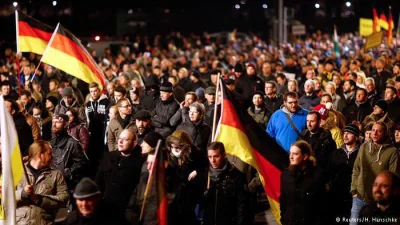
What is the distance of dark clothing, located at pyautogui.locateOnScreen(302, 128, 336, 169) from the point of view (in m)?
10.3

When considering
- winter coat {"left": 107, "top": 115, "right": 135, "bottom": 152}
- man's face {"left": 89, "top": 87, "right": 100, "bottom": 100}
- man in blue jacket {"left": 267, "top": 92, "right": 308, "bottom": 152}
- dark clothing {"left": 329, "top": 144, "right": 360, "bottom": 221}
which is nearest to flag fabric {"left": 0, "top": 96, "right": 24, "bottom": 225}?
dark clothing {"left": 329, "top": 144, "right": 360, "bottom": 221}

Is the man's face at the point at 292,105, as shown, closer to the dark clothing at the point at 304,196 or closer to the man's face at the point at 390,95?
the man's face at the point at 390,95

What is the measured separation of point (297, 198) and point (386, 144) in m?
1.48

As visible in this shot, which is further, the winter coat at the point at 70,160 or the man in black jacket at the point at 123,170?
the winter coat at the point at 70,160

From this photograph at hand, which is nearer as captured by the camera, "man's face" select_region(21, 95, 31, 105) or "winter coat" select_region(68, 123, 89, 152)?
"winter coat" select_region(68, 123, 89, 152)

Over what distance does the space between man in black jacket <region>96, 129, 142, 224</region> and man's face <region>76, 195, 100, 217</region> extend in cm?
166

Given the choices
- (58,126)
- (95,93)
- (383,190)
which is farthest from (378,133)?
(95,93)

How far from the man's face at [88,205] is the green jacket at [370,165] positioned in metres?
3.38

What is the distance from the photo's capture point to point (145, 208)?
7988 mm

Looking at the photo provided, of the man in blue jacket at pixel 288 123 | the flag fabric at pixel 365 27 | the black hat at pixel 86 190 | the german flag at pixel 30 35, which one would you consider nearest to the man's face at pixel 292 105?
the man in blue jacket at pixel 288 123

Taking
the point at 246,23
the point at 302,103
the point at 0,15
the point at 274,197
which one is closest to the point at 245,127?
the point at 274,197

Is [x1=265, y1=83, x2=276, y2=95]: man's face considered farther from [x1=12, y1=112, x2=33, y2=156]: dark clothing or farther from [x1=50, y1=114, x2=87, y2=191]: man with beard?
[x1=50, y1=114, x2=87, y2=191]: man with beard

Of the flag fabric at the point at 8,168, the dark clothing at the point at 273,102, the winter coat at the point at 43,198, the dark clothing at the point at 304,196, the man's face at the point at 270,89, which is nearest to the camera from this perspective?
the flag fabric at the point at 8,168

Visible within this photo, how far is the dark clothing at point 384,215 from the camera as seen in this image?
23.8 feet
